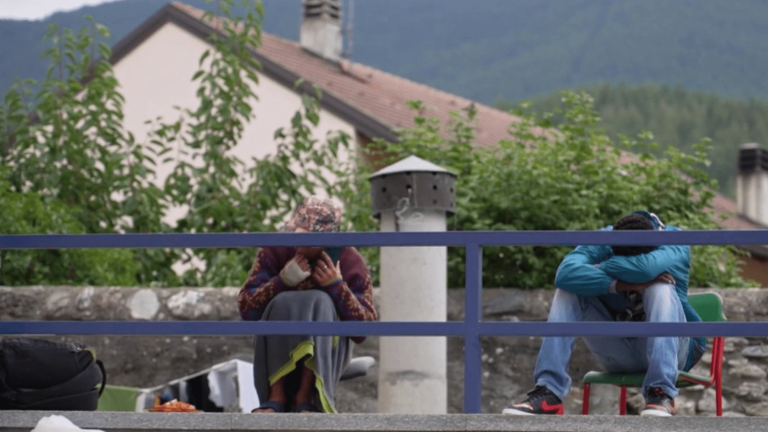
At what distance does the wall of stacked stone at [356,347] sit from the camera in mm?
7250

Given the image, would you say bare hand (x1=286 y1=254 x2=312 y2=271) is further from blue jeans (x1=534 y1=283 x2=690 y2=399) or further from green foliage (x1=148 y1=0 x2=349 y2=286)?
green foliage (x1=148 y1=0 x2=349 y2=286)

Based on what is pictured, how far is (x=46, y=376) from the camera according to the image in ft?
17.3

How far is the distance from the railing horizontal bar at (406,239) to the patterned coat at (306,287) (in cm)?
37

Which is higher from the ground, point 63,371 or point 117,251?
point 117,251

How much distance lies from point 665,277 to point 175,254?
470cm

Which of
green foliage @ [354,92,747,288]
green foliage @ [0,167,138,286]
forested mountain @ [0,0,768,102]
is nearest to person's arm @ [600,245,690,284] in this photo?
green foliage @ [354,92,747,288]

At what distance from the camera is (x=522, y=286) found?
25.5 feet

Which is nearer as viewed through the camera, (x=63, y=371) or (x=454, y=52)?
(x=63, y=371)

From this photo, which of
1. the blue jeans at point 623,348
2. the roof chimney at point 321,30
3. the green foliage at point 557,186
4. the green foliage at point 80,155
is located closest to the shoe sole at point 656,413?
the blue jeans at point 623,348

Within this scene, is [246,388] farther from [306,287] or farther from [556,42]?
[556,42]

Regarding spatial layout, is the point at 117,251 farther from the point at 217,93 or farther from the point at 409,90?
the point at 409,90

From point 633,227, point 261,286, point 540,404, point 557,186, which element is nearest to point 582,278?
point 633,227

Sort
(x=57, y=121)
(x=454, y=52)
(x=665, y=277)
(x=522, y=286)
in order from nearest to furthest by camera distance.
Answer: (x=665, y=277) → (x=522, y=286) → (x=57, y=121) → (x=454, y=52)

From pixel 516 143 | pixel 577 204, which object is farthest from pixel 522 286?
pixel 516 143
